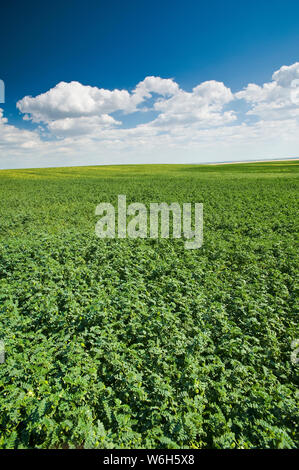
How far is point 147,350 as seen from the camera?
5.09 metres

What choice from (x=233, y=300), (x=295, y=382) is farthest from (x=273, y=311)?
(x=295, y=382)

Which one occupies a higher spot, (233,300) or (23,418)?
(233,300)

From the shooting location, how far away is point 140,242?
12211mm

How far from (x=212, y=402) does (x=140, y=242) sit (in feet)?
27.7

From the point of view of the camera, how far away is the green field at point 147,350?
374cm

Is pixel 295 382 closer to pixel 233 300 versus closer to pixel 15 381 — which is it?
pixel 233 300

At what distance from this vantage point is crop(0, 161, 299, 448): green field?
374cm

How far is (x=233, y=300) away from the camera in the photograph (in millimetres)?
6984
